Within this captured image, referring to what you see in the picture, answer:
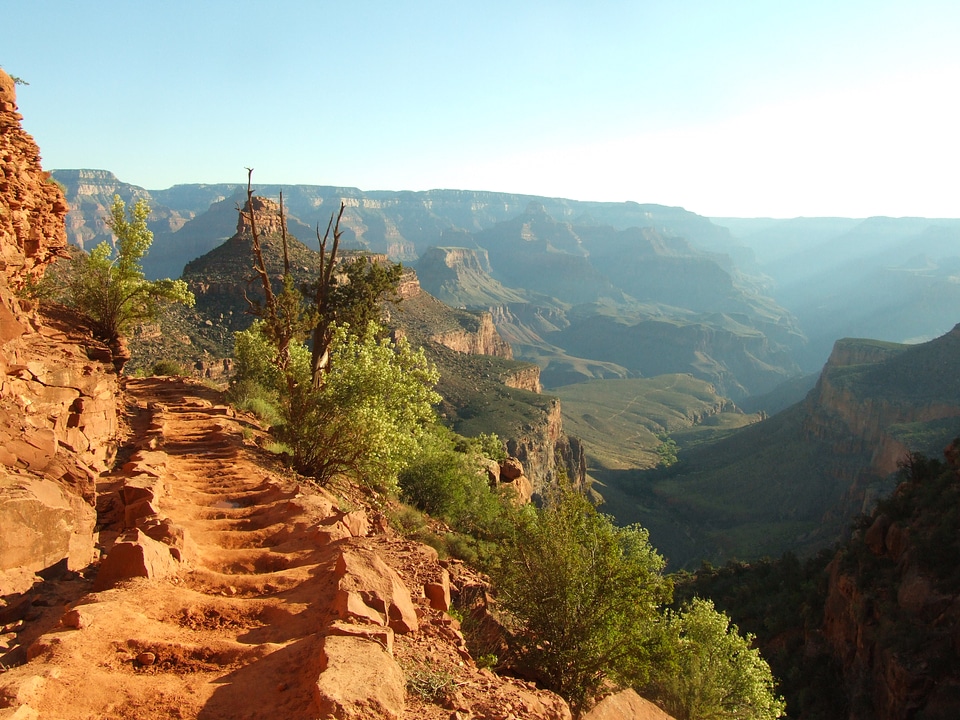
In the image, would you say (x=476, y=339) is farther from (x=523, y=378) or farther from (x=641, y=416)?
(x=641, y=416)

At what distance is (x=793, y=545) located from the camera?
173 feet

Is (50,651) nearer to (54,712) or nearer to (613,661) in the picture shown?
(54,712)

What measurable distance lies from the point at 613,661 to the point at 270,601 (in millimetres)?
5054

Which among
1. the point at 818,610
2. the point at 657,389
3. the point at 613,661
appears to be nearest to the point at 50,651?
the point at 613,661

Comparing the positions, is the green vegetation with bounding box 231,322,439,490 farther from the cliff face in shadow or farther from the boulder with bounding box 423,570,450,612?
the cliff face in shadow

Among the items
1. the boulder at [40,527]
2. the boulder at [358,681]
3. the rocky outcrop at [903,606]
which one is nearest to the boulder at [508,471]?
the rocky outcrop at [903,606]

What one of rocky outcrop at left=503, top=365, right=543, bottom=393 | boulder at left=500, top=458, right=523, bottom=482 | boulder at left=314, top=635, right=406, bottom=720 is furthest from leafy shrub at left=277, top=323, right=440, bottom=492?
rocky outcrop at left=503, top=365, right=543, bottom=393

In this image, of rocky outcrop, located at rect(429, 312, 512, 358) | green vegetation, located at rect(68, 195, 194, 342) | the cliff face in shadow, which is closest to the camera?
green vegetation, located at rect(68, 195, 194, 342)

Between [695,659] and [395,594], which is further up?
[395,594]

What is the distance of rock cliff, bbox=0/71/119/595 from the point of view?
23.8 ft

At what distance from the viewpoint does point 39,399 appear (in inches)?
386

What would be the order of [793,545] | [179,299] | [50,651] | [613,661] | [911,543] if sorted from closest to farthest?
[50,651] < [613,661] < [179,299] < [911,543] < [793,545]

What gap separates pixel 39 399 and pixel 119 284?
7.19 meters

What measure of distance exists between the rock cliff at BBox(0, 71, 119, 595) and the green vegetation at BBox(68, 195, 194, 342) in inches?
21.6
